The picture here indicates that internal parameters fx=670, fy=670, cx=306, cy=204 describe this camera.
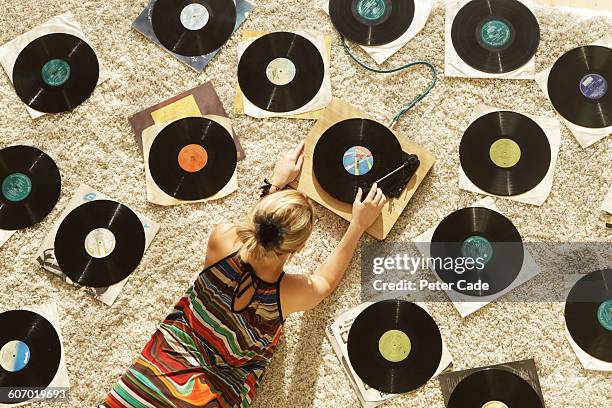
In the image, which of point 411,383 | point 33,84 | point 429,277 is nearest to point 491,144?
point 429,277

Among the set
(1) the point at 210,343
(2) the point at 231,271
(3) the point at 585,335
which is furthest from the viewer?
(3) the point at 585,335

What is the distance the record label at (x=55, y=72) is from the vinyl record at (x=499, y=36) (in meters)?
1.32

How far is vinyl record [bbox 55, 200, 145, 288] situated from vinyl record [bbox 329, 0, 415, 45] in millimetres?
941

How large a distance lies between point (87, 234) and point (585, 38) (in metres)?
1.72

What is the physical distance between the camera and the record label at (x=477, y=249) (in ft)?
6.73

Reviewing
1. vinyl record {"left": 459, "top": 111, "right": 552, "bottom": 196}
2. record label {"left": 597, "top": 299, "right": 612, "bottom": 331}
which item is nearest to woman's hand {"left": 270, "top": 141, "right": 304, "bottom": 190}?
vinyl record {"left": 459, "top": 111, "right": 552, "bottom": 196}

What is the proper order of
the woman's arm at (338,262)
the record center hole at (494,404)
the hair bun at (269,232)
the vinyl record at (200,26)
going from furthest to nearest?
the vinyl record at (200,26)
the record center hole at (494,404)
the woman's arm at (338,262)
the hair bun at (269,232)

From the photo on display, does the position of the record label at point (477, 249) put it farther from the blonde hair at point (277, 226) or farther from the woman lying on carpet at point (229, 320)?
the blonde hair at point (277, 226)

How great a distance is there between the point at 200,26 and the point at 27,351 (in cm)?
119

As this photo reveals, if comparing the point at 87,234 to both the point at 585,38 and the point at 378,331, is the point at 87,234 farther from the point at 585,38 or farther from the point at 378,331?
the point at 585,38

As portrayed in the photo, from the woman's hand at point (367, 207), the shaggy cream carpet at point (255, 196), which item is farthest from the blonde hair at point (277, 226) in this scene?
the shaggy cream carpet at point (255, 196)

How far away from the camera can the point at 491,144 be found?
2094 millimetres

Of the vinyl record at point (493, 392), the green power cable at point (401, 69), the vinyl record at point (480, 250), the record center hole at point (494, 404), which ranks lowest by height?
the record center hole at point (494, 404)

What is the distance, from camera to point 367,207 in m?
2.02
